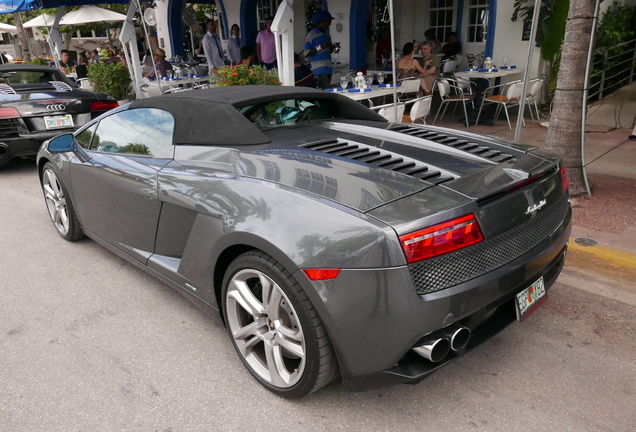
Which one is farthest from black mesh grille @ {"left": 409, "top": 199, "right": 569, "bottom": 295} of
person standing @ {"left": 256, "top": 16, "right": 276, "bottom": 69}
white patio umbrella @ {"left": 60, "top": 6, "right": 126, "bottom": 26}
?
white patio umbrella @ {"left": 60, "top": 6, "right": 126, "bottom": 26}

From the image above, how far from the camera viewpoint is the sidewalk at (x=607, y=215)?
3.52m

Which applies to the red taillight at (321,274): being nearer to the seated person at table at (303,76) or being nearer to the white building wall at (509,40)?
the seated person at table at (303,76)

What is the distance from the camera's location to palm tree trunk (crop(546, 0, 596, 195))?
14.7 feet

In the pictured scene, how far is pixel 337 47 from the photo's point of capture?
13.4 metres

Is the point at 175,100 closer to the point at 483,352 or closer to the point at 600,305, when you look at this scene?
A: the point at 483,352

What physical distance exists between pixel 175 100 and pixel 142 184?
0.59m

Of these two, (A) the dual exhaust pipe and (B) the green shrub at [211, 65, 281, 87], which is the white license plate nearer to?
(A) the dual exhaust pipe

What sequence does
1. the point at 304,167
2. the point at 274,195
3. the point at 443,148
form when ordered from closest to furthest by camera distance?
the point at 274,195, the point at 304,167, the point at 443,148

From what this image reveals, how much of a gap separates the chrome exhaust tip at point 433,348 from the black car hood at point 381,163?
0.53 m

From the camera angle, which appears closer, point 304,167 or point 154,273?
point 304,167

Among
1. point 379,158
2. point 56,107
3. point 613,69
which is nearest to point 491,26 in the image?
point 613,69

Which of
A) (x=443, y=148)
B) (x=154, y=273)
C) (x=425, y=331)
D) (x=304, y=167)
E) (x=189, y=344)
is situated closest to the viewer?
(x=425, y=331)

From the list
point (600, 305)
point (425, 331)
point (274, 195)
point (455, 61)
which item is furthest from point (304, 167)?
point (455, 61)

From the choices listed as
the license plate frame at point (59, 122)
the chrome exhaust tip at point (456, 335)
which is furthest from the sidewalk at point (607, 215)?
the license plate frame at point (59, 122)
